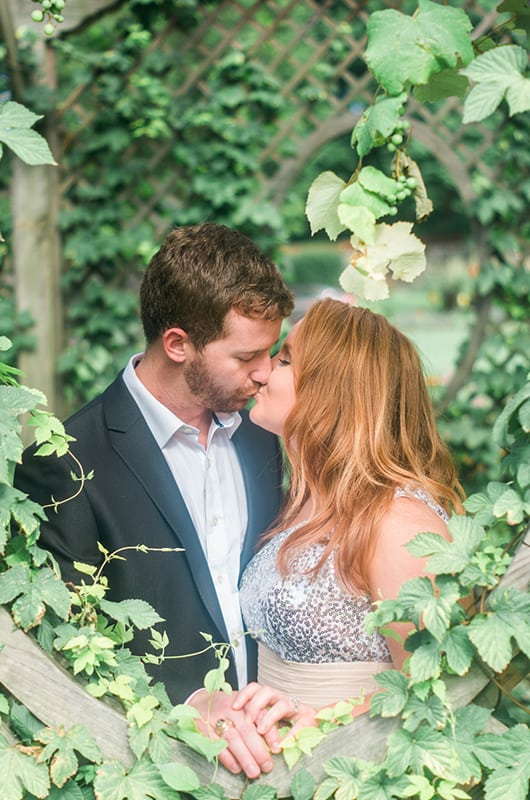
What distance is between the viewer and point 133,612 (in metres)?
1.63

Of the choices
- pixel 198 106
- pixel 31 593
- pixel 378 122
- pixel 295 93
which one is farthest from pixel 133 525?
pixel 295 93

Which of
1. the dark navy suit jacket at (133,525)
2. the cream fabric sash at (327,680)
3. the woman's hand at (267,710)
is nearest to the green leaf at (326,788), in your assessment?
the woman's hand at (267,710)

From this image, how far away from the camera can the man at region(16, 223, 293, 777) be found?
215 centimetres

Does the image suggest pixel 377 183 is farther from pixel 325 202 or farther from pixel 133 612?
pixel 133 612

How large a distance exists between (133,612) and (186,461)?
905 millimetres

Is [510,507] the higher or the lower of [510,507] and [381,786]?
the higher

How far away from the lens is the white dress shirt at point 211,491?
2.38m

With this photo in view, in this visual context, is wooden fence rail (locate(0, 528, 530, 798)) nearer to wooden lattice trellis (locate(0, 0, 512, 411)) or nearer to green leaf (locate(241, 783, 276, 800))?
green leaf (locate(241, 783, 276, 800))

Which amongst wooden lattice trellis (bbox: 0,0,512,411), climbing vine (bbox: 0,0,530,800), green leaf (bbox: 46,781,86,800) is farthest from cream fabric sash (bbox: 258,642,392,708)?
wooden lattice trellis (bbox: 0,0,512,411)

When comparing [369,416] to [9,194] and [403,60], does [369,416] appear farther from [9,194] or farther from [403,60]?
[9,194]

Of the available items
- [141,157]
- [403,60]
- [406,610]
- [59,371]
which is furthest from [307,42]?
[406,610]

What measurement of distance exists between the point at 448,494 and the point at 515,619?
80 centimetres

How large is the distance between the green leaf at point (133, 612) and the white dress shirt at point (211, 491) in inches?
28.1

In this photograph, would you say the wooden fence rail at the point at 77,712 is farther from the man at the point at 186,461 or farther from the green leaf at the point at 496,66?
the green leaf at the point at 496,66
